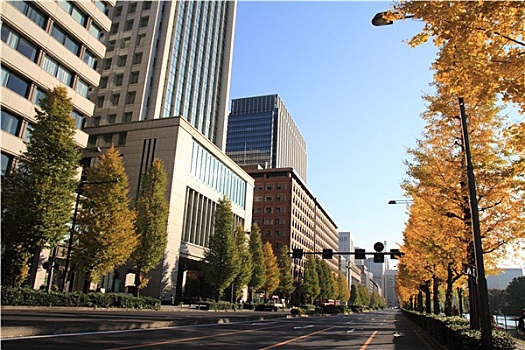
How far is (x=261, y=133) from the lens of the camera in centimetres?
14925

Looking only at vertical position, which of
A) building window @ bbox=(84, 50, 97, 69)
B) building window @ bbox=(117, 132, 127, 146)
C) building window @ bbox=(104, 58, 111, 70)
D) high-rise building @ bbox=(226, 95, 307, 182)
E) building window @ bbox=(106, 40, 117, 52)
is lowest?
building window @ bbox=(117, 132, 127, 146)

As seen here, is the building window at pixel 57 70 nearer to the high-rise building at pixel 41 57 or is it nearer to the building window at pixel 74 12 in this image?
the high-rise building at pixel 41 57

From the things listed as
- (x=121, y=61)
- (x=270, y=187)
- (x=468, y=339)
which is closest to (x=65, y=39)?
(x=121, y=61)

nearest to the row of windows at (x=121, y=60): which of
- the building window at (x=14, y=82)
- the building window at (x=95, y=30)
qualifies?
the building window at (x=95, y=30)

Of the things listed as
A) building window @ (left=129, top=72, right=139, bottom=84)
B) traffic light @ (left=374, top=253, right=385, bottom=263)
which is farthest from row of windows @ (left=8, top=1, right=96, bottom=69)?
traffic light @ (left=374, top=253, right=385, bottom=263)

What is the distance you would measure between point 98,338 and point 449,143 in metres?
15.0

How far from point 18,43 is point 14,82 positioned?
3.16 metres

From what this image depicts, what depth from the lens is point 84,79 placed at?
37125 mm

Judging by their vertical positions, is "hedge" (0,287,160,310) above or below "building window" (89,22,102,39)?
below

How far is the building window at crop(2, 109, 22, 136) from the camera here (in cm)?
2881

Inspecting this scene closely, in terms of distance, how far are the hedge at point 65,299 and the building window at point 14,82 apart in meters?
17.1

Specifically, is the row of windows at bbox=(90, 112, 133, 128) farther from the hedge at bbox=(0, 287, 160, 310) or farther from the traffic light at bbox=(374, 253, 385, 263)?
the traffic light at bbox=(374, 253, 385, 263)

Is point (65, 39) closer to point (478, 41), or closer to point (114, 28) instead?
point (114, 28)

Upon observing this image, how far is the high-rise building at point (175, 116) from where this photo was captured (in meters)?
45.6
